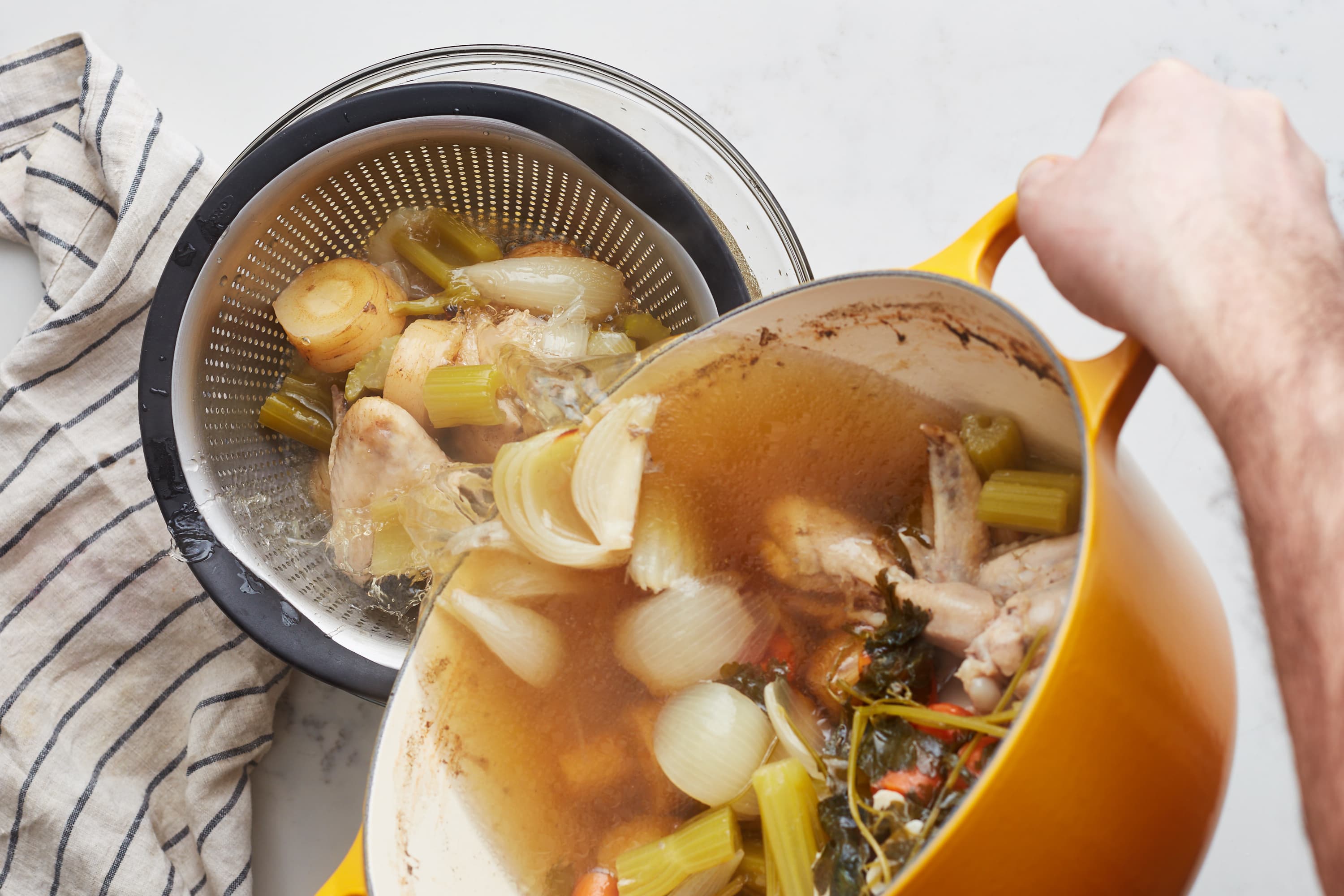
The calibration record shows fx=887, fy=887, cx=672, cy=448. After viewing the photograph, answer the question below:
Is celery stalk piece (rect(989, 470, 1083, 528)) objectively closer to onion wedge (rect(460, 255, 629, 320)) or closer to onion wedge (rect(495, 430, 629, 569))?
onion wedge (rect(495, 430, 629, 569))

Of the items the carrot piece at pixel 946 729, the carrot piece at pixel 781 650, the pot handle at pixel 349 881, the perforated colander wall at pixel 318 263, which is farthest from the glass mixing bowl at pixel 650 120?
the pot handle at pixel 349 881

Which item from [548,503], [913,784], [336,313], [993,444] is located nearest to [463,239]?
[336,313]

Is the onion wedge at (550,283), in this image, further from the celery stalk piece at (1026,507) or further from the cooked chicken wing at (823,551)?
the celery stalk piece at (1026,507)

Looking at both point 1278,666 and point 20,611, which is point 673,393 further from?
point 20,611

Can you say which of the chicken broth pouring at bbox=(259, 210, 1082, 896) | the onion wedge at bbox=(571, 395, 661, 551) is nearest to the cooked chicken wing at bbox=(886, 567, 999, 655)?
the chicken broth pouring at bbox=(259, 210, 1082, 896)

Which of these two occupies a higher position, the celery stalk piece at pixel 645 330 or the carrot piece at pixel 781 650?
the celery stalk piece at pixel 645 330

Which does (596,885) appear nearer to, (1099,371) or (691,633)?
(691,633)
